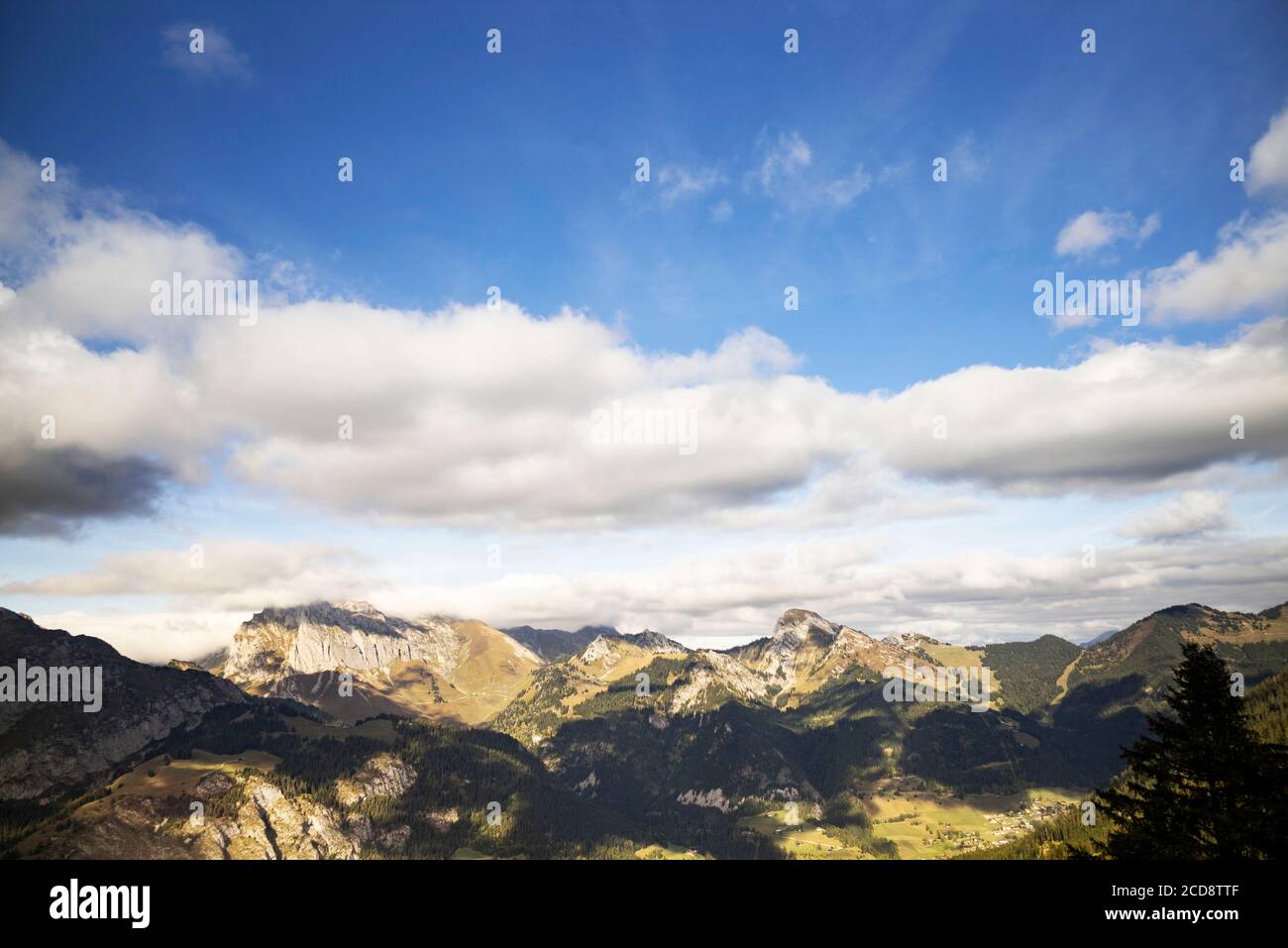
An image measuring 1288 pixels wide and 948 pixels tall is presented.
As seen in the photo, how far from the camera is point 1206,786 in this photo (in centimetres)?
3453

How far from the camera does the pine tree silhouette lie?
29875 millimetres

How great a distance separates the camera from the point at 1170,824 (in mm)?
32750

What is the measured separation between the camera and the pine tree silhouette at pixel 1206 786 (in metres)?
29.9
